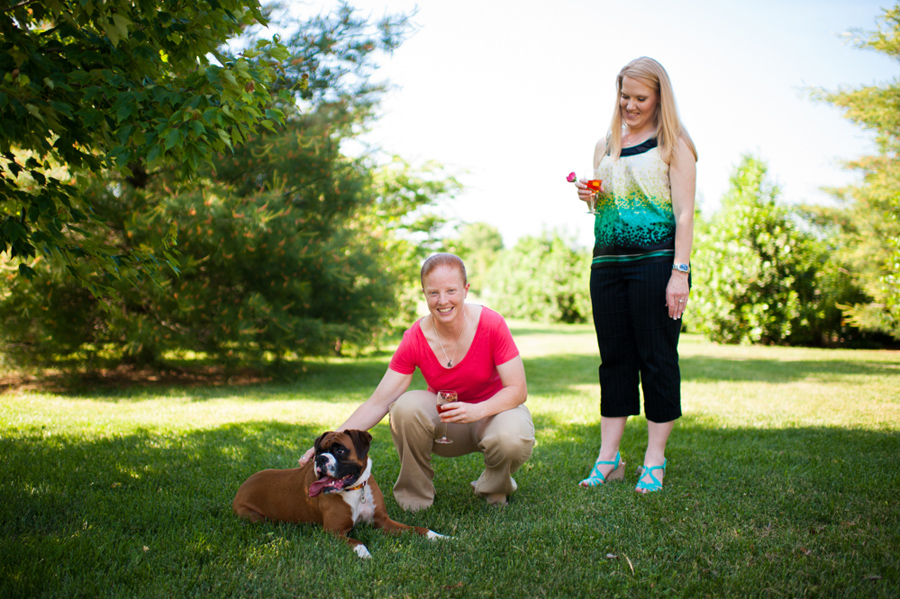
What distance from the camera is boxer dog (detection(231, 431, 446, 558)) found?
251 cm

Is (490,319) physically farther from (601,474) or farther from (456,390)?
(601,474)

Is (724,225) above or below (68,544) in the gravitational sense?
above

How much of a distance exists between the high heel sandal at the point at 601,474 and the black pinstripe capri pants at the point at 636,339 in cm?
31

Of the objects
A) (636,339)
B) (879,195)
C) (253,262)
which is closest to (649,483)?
(636,339)

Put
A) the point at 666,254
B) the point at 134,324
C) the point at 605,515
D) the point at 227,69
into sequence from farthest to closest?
the point at 134,324, the point at 666,254, the point at 605,515, the point at 227,69

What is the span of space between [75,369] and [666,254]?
7.60m

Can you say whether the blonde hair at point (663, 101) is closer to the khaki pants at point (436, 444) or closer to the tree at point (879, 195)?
the khaki pants at point (436, 444)

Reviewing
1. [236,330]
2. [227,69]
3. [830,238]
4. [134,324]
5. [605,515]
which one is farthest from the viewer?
[830,238]

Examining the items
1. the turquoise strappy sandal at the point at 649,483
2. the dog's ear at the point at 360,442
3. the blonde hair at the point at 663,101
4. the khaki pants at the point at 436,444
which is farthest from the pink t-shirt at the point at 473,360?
the blonde hair at the point at 663,101

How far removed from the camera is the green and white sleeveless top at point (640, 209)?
334 cm

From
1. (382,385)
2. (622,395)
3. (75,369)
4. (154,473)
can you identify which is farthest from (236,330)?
(622,395)

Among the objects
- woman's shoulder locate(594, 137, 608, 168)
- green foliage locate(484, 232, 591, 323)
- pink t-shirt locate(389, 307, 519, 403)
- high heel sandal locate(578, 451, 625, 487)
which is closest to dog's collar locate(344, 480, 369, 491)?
pink t-shirt locate(389, 307, 519, 403)

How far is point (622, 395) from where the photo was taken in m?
Result: 3.64

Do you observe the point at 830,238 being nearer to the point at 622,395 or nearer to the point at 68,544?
the point at 622,395
